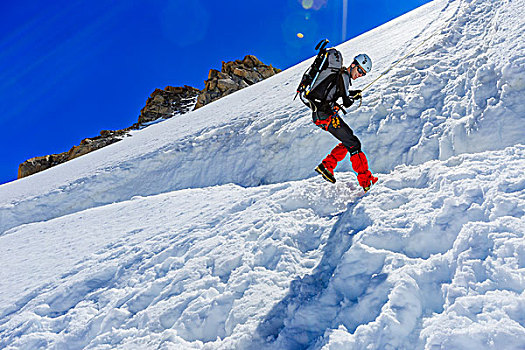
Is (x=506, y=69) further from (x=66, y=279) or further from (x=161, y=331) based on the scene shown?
(x=66, y=279)

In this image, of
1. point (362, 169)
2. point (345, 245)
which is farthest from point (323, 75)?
point (345, 245)

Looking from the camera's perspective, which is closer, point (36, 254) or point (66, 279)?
point (66, 279)

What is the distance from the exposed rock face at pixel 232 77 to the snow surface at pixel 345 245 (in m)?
62.6

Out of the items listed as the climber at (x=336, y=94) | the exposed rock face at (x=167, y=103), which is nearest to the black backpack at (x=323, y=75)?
the climber at (x=336, y=94)

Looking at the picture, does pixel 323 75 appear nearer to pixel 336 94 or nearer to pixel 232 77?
pixel 336 94

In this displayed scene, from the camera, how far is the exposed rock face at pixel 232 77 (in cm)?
6876

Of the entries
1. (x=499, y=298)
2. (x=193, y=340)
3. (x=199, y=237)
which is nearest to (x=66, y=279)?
(x=199, y=237)

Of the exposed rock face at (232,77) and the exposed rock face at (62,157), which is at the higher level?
the exposed rock face at (232,77)

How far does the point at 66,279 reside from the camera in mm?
4887

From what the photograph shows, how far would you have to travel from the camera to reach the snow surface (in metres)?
2.24

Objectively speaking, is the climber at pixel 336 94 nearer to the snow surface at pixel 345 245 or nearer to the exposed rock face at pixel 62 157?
the snow surface at pixel 345 245

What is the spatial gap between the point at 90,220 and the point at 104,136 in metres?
74.5

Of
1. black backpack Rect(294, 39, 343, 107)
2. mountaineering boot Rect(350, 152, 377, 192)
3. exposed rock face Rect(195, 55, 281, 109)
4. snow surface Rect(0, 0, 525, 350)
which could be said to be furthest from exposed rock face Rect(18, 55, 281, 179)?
mountaineering boot Rect(350, 152, 377, 192)

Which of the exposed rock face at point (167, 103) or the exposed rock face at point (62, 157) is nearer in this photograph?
the exposed rock face at point (62, 157)
